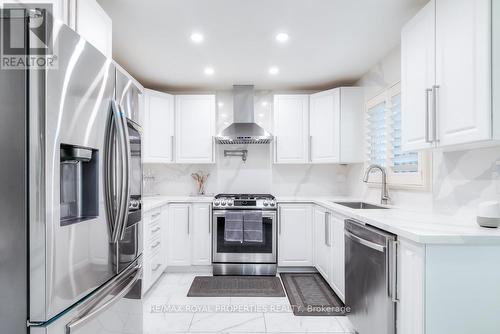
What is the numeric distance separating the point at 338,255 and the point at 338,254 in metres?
0.01

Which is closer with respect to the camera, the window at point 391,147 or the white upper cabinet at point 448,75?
the white upper cabinet at point 448,75

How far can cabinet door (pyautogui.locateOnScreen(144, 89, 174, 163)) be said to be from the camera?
3427 millimetres

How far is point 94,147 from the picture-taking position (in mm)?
1162

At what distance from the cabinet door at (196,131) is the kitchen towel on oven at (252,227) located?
100 centimetres

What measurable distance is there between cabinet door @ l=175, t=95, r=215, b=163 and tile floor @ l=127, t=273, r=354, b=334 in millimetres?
1753

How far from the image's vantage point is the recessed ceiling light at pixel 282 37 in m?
2.34

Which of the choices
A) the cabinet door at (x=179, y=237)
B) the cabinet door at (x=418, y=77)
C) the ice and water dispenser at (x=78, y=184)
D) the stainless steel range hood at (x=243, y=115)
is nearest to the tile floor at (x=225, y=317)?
the cabinet door at (x=179, y=237)

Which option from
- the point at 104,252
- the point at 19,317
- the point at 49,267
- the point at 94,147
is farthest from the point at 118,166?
the point at 19,317

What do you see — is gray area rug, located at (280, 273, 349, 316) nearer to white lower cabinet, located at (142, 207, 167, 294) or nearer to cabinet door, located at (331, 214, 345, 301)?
cabinet door, located at (331, 214, 345, 301)

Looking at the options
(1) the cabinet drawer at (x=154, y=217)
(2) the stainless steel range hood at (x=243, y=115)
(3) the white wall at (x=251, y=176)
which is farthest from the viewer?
(3) the white wall at (x=251, y=176)

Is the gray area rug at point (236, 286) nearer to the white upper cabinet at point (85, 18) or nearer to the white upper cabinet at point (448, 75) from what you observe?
the white upper cabinet at point (448, 75)

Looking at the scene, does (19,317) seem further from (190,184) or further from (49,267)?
(190,184)

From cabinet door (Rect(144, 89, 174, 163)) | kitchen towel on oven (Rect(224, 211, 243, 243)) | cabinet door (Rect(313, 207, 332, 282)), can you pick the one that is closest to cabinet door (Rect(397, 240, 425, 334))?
cabinet door (Rect(313, 207, 332, 282))

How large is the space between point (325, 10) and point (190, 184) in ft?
9.35
